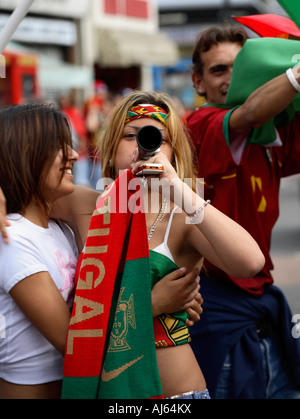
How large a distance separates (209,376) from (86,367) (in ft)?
3.06

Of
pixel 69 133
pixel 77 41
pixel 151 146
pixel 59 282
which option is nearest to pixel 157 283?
pixel 59 282

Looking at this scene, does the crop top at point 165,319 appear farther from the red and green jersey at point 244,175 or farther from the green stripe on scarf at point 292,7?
the green stripe on scarf at point 292,7

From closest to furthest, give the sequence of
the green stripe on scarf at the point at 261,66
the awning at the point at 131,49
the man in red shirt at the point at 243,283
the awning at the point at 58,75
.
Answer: the green stripe on scarf at the point at 261,66, the man in red shirt at the point at 243,283, the awning at the point at 58,75, the awning at the point at 131,49

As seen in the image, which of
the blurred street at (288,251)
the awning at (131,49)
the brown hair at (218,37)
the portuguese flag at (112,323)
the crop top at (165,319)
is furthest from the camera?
the awning at (131,49)

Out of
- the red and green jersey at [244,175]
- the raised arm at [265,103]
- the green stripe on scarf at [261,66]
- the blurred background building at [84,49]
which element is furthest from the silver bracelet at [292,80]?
the blurred background building at [84,49]

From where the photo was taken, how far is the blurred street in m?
6.72

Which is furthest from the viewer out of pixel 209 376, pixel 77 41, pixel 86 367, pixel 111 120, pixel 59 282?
pixel 77 41

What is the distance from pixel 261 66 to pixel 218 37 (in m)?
0.53

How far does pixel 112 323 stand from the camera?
6.82 feet

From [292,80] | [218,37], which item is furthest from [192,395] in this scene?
[218,37]

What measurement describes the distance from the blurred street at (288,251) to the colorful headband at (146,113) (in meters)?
3.52

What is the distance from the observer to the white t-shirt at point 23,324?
2064 mm
